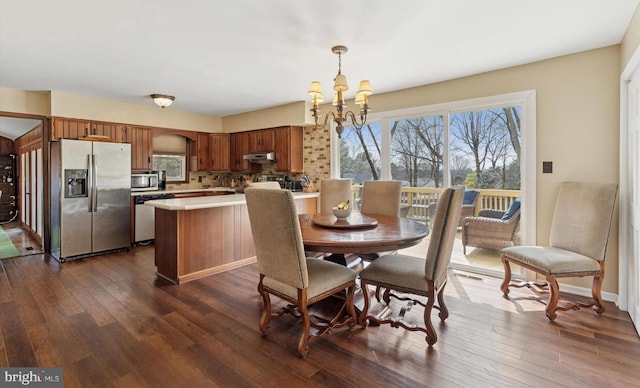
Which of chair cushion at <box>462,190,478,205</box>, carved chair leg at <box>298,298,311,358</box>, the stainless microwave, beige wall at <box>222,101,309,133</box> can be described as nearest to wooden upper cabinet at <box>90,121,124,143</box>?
the stainless microwave

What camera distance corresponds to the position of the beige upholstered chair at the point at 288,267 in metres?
1.95

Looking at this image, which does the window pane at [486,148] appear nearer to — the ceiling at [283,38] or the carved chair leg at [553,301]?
the ceiling at [283,38]

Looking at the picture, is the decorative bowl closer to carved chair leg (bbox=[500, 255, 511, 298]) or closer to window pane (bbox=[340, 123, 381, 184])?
carved chair leg (bbox=[500, 255, 511, 298])

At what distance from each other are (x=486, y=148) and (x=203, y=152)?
4.90 meters

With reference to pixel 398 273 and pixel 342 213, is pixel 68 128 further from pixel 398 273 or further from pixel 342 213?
pixel 398 273

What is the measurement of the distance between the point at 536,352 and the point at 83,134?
19.4ft

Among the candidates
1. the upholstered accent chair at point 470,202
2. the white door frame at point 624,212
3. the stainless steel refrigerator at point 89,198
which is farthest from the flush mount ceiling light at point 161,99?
the white door frame at point 624,212

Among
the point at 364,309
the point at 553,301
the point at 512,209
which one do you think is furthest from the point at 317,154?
the point at 553,301

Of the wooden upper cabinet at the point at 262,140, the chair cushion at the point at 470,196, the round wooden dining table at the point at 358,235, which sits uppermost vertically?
the wooden upper cabinet at the point at 262,140

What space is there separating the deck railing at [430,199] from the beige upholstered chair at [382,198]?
64 cm

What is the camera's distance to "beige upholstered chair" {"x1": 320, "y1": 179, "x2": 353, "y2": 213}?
3.90 metres

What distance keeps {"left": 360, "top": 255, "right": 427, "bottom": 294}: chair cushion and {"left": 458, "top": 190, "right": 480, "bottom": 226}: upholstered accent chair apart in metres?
2.02

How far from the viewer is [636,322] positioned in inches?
92.8

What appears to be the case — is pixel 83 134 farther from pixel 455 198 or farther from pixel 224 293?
pixel 455 198
